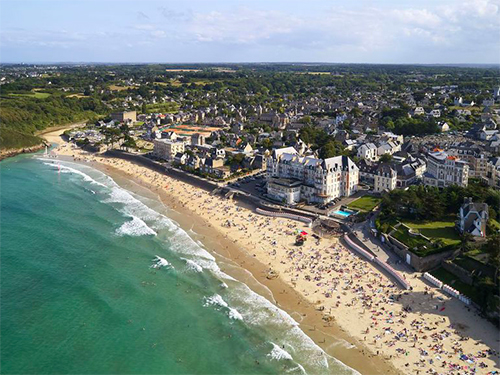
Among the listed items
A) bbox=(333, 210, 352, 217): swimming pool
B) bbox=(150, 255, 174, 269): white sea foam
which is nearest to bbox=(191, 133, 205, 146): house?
bbox=(333, 210, 352, 217): swimming pool

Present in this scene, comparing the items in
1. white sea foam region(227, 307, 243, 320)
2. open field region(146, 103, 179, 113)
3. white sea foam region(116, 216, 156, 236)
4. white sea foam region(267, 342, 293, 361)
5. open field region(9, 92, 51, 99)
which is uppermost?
open field region(9, 92, 51, 99)

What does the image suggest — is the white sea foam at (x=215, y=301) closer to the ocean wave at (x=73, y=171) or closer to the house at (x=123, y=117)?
the ocean wave at (x=73, y=171)

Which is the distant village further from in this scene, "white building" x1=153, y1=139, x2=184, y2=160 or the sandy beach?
the sandy beach

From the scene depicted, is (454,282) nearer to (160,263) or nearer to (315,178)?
(315,178)

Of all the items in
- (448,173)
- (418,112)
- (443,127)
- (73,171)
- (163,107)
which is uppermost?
(418,112)

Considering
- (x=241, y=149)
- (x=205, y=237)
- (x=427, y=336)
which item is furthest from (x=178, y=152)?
(x=427, y=336)

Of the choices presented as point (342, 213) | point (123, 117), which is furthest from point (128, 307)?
point (123, 117)

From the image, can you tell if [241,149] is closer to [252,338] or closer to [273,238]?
[273,238]
